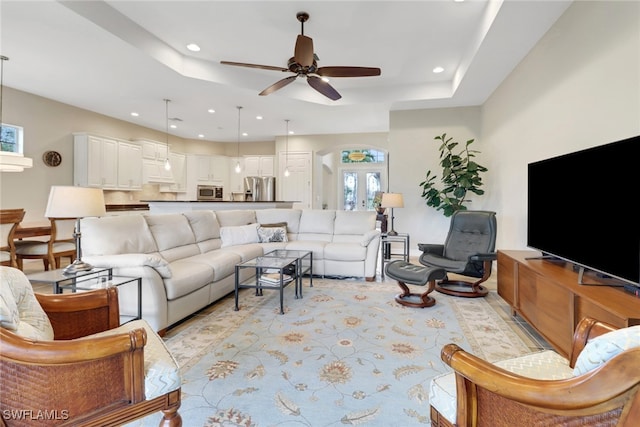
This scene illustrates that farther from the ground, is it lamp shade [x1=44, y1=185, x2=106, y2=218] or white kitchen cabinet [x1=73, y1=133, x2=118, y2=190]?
white kitchen cabinet [x1=73, y1=133, x2=118, y2=190]

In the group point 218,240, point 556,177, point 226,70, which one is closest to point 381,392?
point 556,177

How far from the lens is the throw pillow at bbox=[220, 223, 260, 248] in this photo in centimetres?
445

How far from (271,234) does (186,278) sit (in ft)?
6.72

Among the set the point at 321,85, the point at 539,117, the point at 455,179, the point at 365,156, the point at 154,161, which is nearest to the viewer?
the point at 539,117

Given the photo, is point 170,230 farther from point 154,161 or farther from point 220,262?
point 154,161

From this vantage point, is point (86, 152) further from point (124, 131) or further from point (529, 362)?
point (529, 362)

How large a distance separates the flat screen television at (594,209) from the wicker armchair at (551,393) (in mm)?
889

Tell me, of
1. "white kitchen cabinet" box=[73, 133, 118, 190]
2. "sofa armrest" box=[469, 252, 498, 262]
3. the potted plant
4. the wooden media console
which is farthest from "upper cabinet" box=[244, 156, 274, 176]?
the wooden media console

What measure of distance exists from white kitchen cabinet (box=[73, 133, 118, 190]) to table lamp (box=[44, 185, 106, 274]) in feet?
13.8

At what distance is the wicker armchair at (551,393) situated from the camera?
2.46ft

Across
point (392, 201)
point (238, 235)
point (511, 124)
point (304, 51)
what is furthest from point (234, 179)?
point (511, 124)

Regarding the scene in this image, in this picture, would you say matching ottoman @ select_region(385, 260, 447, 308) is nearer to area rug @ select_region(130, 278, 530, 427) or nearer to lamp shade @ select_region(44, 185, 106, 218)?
area rug @ select_region(130, 278, 530, 427)

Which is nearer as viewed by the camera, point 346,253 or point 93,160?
point 346,253

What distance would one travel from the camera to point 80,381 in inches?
44.2
